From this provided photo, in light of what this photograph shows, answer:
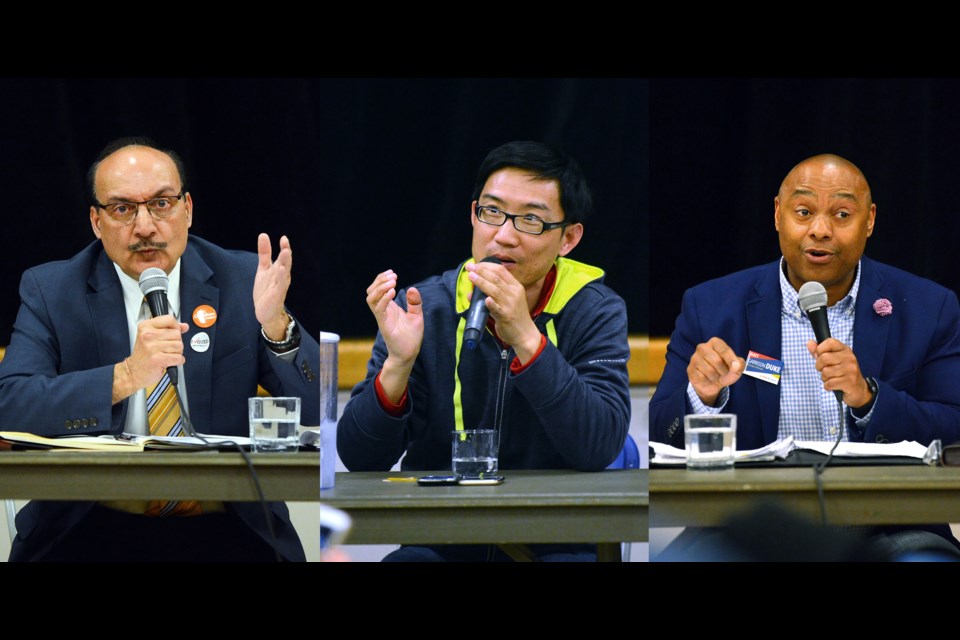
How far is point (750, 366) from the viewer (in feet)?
9.05

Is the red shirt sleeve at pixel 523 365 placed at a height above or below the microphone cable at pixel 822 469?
above

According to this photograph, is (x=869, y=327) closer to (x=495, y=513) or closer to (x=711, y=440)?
(x=711, y=440)

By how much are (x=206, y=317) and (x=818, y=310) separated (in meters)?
1.48

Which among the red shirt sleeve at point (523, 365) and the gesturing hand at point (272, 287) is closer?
the red shirt sleeve at point (523, 365)

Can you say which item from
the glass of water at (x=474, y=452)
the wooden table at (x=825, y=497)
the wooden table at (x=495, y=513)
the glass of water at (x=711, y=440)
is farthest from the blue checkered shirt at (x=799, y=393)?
the glass of water at (x=474, y=452)

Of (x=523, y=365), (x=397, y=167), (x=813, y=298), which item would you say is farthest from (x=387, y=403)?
(x=813, y=298)

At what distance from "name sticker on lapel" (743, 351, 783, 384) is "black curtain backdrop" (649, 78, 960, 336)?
23cm

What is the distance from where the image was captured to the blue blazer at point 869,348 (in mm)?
2715

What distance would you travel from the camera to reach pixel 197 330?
2771 mm

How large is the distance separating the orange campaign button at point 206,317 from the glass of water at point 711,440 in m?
1.16

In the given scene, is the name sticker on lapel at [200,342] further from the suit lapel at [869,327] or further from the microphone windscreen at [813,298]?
the suit lapel at [869,327]

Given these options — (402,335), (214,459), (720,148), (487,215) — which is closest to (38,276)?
(214,459)

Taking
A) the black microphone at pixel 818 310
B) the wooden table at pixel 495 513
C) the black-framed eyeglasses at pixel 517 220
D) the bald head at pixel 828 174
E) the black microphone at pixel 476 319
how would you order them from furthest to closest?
the bald head at pixel 828 174 → the black microphone at pixel 818 310 → the black-framed eyeglasses at pixel 517 220 → the black microphone at pixel 476 319 → the wooden table at pixel 495 513

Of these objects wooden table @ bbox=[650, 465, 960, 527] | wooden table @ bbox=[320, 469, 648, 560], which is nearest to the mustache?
wooden table @ bbox=[320, 469, 648, 560]
